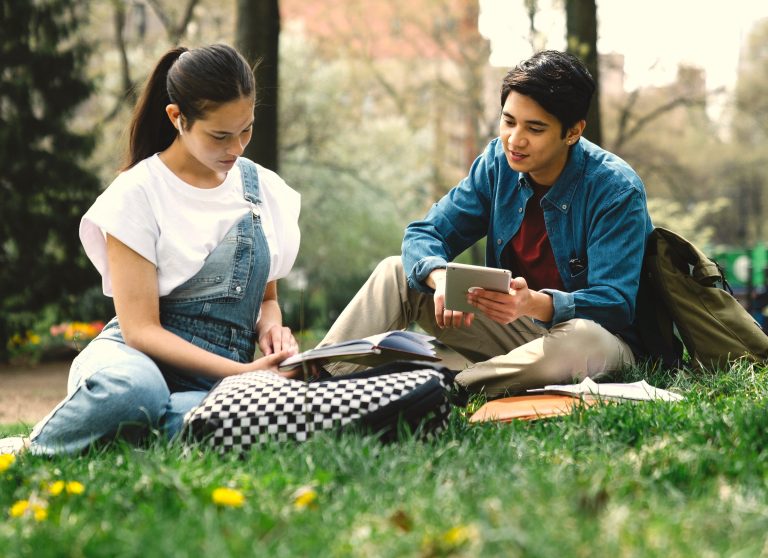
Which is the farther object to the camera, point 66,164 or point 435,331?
point 66,164

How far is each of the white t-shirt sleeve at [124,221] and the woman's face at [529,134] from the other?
1572 millimetres

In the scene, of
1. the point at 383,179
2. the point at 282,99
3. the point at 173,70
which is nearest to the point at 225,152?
the point at 173,70

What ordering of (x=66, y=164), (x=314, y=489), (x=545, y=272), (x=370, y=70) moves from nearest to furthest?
(x=314, y=489) → (x=545, y=272) → (x=66, y=164) → (x=370, y=70)

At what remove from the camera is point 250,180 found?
396 centimetres

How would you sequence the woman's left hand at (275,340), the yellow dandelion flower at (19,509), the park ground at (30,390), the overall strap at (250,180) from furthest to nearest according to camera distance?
the park ground at (30,390), the overall strap at (250,180), the woman's left hand at (275,340), the yellow dandelion flower at (19,509)

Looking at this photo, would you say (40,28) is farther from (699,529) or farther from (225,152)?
(699,529)

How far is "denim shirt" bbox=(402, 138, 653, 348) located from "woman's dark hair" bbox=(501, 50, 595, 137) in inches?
8.4

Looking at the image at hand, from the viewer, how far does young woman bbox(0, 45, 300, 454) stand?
10.9ft

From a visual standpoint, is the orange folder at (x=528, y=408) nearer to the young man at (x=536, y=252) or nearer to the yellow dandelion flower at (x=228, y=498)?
the young man at (x=536, y=252)

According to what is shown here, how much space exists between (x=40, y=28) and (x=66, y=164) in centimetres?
166

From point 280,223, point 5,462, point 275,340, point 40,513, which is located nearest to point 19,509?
point 40,513

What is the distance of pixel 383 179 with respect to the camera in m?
21.5

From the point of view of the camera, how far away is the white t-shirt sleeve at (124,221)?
353 cm

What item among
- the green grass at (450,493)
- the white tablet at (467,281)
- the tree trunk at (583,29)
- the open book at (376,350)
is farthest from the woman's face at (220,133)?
the tree trunk at (583,29)
